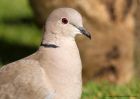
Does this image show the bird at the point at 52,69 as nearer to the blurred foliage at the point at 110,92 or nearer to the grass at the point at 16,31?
the blurred foliage at the point at 110,92

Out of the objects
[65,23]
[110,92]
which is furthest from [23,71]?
[110,92]

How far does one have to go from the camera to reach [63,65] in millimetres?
7441

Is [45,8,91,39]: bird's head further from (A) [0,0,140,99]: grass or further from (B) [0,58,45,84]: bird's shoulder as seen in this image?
(A) [0,0,140,99]: grass

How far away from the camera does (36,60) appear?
755cm

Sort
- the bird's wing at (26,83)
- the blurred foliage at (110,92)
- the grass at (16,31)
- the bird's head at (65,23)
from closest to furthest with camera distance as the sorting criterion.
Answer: the bird's wing at (26,83), the bird's head at (65,23), the blurred foliage at (110,92), the grass at (16,31)


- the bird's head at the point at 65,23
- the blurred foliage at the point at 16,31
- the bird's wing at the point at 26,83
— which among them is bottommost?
the blurred foliage at the point at 16,31

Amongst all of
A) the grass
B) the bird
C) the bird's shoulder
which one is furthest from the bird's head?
the grass

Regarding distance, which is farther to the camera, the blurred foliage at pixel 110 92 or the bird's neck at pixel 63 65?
the blurred foliage at pixel 110 92

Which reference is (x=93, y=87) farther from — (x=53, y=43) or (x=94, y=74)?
(x=53, y=43)

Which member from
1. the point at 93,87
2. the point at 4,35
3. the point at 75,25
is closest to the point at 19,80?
the point at 75,25

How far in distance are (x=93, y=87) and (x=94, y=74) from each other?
5.45 ft

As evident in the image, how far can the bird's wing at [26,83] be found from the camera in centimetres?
736

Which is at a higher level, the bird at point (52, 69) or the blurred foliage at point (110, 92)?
the bird at point (52, 69)

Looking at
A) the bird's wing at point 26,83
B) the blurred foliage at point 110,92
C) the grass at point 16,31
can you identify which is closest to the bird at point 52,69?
the bird's wing at point 26,83
